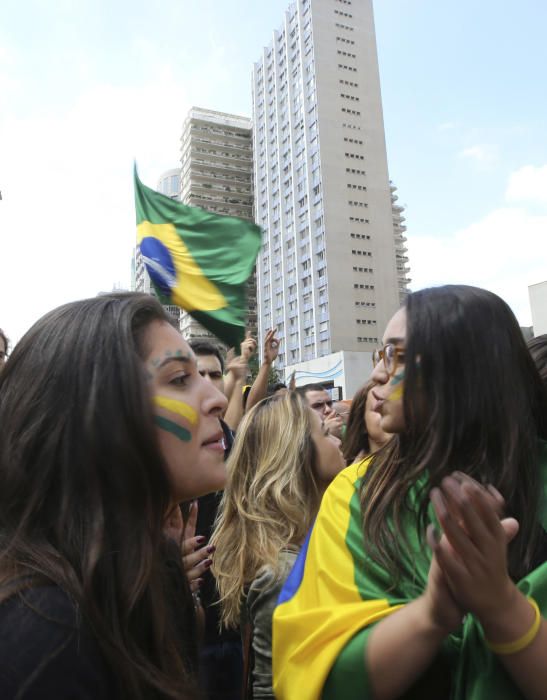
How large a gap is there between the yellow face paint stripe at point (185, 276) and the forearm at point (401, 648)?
4049 millimetres

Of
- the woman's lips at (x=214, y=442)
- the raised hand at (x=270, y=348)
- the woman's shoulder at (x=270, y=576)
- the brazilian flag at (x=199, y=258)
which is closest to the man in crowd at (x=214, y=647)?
the woman's shoulder at (x=270, y=576)

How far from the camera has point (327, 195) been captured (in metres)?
60.3

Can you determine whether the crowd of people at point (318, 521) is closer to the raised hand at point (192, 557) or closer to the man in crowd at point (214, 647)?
the raised hand at point (192, 557)

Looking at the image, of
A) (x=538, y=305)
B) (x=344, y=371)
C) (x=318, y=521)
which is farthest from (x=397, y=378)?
(x=344, y=371)

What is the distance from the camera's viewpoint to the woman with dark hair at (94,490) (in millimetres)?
1064

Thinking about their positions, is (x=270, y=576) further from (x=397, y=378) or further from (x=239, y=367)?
(x=239, y=367)

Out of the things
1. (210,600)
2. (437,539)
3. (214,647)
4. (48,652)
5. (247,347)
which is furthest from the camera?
(247,347)

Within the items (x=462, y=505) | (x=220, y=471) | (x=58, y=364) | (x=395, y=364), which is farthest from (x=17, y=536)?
(x=395, y=364)

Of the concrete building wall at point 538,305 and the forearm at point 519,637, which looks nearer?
the forearm at point 519,637

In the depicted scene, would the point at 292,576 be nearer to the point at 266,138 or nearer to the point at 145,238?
the point at 145,238

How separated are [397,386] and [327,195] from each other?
61579 millimetres

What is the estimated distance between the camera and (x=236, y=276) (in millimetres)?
5254

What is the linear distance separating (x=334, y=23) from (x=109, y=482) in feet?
252

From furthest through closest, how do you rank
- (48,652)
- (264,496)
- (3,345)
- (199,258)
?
1. (199,258)
2. (3,345)
3. (264,496)
4. (48,652)
